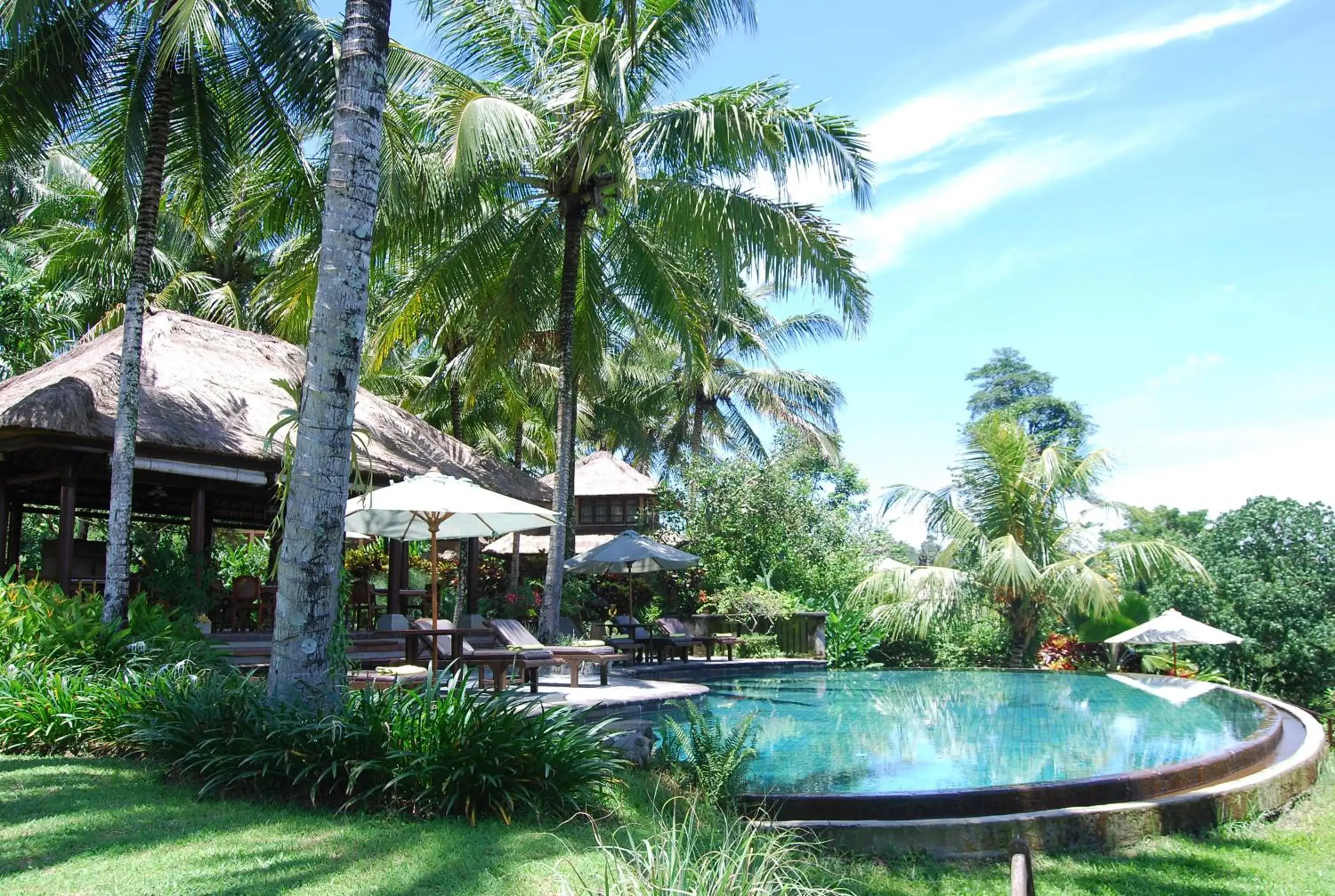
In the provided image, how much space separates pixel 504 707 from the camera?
5.65 m

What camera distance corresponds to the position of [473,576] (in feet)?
50.8

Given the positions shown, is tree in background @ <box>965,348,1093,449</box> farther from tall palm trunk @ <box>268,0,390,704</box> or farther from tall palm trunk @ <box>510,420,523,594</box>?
tall palm trunk @ <box>268,0,390,704</box>

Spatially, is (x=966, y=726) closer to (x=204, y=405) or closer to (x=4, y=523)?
(x=204, y=405)

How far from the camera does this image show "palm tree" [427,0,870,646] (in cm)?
1142

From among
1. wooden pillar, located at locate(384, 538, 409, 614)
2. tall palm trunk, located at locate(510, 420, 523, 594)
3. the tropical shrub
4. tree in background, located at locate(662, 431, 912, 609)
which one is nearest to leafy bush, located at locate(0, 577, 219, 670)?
wooden pillar, located at locate(384, 538, 409, 614)

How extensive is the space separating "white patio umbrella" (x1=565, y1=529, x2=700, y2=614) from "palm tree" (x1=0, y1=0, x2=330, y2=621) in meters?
8.23

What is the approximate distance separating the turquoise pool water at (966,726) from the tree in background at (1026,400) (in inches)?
1248

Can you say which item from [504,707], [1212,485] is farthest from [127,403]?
[1212,485]

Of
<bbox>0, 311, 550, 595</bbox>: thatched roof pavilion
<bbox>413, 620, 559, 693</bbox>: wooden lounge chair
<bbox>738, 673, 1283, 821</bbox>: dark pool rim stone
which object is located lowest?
<bbox>738, 673, 1283, 821</bbox>: dark pool rim stone

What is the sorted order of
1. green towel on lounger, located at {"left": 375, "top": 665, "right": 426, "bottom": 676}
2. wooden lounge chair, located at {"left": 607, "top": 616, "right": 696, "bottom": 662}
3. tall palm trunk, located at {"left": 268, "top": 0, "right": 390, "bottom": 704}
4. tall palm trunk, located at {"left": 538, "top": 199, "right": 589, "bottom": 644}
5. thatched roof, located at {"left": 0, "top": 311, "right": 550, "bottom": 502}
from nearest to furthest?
tall palm trunk, located at {"left": 268, "top": 0, "right": 390, "bottom": 704}
green towel on lounger, located at {"left": 375, "top": 665, "right": 426, "bottom": 676}
thatched roof, located at {"left": 0, "top": 311, "right": 550, "bottom": 502}
tall palm trunk, located at {"left": 538, "top": 199, "right": 589, "bottom": 644}
wooden lounge chair, located at {"left": 607, "top": 616, "right": 696, "bottom": 662}

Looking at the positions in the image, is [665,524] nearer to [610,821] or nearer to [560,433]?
[560,433]

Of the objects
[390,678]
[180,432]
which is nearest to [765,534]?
[180,432]

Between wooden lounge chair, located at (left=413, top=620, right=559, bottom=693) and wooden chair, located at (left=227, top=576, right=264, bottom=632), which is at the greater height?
wooden chair, located at (left=227, top=576, right=264, bottom=632)

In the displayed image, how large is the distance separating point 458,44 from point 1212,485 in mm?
40335
